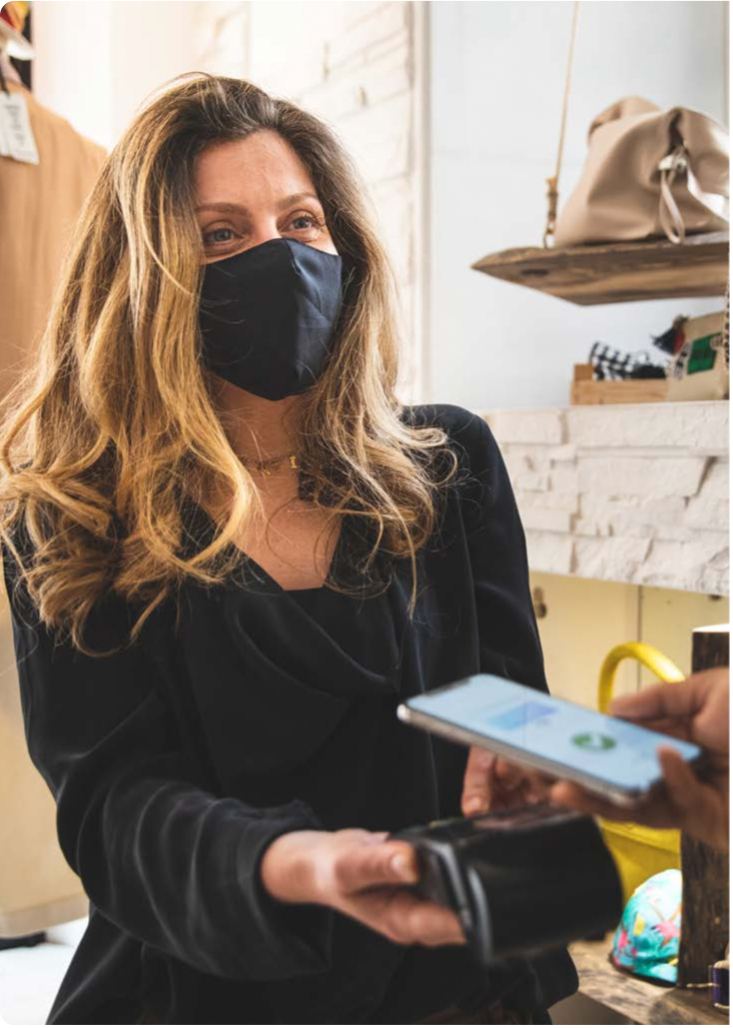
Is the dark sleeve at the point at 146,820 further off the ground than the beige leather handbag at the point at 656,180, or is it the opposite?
the beige leather handbag at the point at 656,180

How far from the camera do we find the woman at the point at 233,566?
0.59m

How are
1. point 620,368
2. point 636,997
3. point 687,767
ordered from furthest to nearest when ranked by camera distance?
point 620,368 → point 636,997 → point 687,767

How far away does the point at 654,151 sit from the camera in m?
1.13

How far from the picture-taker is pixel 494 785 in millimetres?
508

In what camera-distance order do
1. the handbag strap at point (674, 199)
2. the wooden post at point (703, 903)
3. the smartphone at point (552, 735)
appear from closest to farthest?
the smartphone at point (552, 735) → the wooden post at point (703, 903) → the handbag strap at point (674, 199)

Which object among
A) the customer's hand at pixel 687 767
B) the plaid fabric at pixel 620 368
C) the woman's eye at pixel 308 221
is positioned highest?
the woman's eye at pixel 308 221

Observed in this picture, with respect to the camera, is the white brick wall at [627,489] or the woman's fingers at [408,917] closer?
the woman's fingers at [408,917]

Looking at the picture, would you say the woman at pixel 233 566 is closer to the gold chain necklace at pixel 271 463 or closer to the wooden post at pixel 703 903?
the gold chain necklace at pixel 271 463

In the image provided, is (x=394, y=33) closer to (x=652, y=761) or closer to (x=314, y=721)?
(x=314, y=721)

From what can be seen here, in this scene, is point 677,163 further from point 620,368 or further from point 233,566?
point 233,566

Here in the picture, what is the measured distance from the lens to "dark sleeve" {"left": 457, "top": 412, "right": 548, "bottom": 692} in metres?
0.73

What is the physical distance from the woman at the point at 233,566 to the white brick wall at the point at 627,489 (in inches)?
17.7

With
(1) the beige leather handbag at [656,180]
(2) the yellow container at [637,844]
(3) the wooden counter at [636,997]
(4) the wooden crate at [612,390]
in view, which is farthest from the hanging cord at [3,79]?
(3) the wooden counter at [636,997]

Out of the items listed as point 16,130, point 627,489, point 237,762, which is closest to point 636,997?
point 627,489
